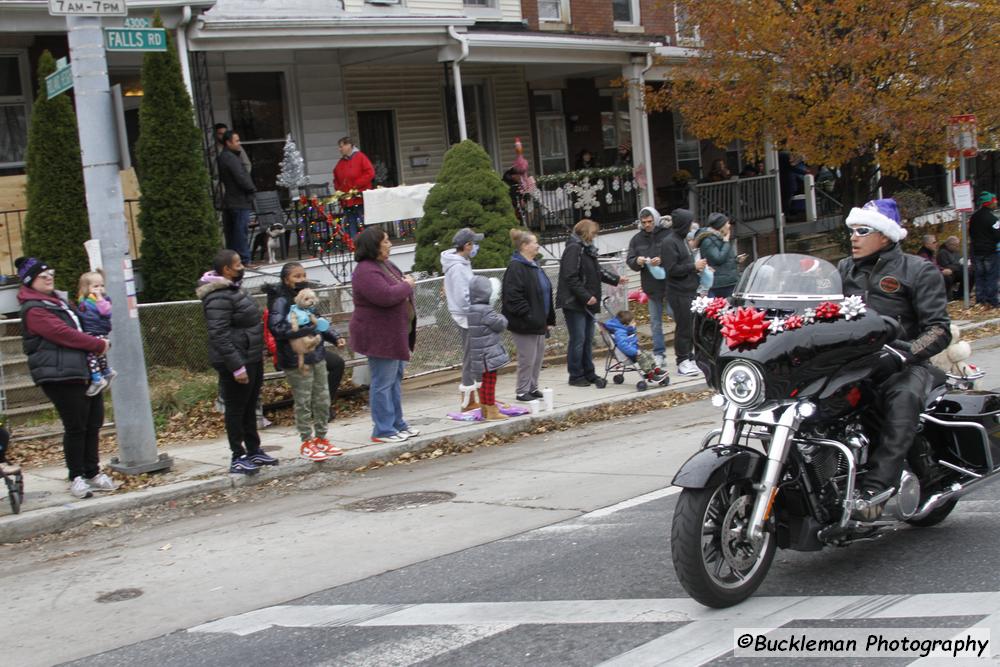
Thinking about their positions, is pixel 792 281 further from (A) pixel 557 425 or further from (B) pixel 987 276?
(B) pixel 987 276

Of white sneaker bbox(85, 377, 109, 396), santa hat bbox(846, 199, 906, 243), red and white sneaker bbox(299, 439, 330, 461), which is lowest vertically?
red and white sneaker bbox(299, 439, 330, 461)

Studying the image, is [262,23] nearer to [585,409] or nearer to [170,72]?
[170,72]

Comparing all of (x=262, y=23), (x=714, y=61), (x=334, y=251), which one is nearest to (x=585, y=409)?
(x=334, y=251)

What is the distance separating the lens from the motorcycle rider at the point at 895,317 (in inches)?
212

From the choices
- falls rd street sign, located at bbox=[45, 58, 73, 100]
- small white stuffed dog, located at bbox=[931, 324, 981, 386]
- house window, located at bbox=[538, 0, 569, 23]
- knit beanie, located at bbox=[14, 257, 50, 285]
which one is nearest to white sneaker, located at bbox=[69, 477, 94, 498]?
knit beanie, located at bbox=[14, 257, 50, 285]

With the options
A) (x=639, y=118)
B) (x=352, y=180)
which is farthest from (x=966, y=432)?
(x=639, y=118)

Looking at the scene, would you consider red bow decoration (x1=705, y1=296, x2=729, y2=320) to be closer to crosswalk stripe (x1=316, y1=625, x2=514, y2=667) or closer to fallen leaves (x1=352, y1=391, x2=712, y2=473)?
crosswalk stripe (x1=316, y1=625, x2=514, y2=667)

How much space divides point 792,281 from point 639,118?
17.0 m

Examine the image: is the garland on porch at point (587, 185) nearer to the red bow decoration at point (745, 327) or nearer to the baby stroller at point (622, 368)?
the baby stroller at point (622, 368)

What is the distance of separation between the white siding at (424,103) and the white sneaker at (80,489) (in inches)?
482

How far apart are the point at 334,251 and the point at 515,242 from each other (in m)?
5.42

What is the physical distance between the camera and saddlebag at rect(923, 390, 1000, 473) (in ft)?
19.2

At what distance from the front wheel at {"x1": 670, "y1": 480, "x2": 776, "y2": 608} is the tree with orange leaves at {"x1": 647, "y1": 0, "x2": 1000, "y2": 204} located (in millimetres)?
14432

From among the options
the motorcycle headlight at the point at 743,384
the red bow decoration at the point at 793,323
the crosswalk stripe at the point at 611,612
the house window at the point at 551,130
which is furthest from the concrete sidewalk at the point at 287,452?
the house window at the point at 551,130
